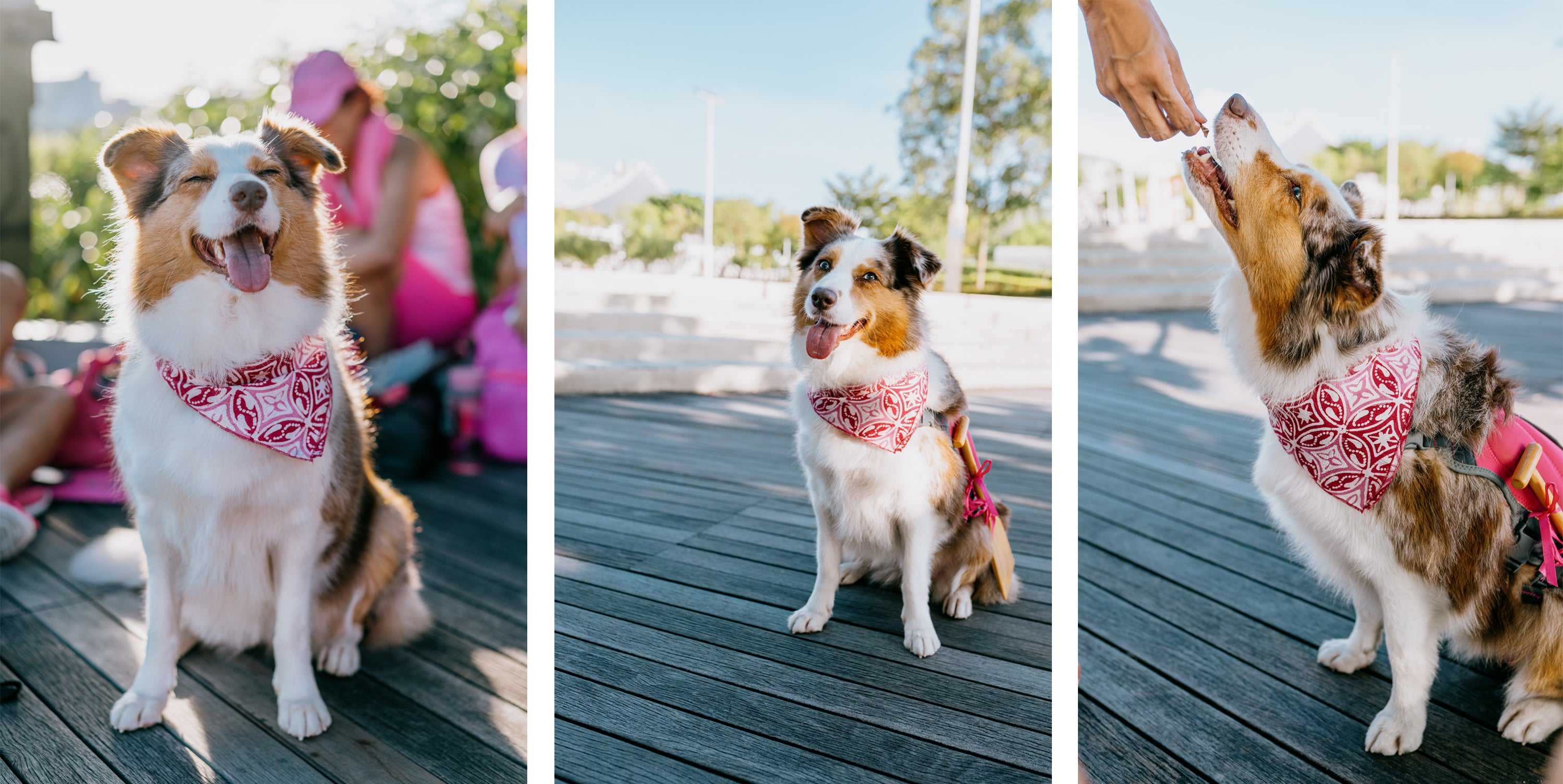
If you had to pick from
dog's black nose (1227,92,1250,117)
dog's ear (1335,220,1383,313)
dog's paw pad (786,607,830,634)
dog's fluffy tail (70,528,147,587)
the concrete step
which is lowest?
dog's fluffy tail (70,528,147,587)

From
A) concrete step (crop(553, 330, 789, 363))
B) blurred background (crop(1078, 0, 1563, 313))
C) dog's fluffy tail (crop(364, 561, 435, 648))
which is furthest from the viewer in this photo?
blurred background (crop(1078, 0, 1563, 313))

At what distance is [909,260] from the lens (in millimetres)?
1603

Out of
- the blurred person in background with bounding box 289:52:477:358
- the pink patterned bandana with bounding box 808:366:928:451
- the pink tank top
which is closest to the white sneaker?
the blurred person in background with bounding box 289:52:477:358

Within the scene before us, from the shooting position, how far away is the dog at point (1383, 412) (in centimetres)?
151

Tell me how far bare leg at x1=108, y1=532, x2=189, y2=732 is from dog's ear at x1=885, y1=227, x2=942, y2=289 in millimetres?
1532

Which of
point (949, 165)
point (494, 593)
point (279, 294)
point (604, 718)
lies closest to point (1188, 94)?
point (949, 165)

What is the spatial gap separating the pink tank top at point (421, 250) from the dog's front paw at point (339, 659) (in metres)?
2.35

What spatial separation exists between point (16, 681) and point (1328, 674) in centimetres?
295

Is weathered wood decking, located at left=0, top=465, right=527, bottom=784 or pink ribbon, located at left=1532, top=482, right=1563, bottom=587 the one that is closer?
pink ribbon, located at left=1532, top=482, right=1563, bottom=587

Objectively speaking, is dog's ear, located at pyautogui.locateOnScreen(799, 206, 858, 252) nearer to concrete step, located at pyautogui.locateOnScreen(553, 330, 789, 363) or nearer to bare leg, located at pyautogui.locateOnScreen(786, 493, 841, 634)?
bare leg, located at pyautogui.locateOnScreen(786, 493, 841, 634)

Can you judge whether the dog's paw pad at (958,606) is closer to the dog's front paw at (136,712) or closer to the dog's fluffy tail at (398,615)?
the dog's fluffy tail at (398,615)

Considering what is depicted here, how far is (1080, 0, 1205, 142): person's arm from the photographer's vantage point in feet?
5.09

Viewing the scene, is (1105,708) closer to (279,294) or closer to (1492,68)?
(279,294)

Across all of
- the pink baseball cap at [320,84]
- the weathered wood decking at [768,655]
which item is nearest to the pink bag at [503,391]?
the pink baseball cap at [320,84]
